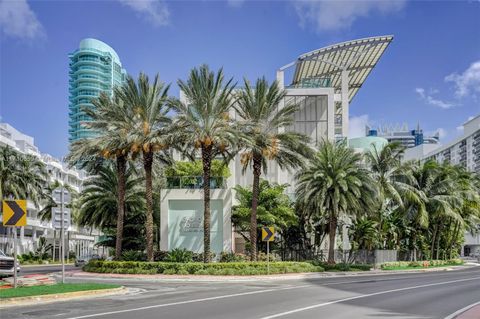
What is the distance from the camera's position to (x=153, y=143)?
120ft

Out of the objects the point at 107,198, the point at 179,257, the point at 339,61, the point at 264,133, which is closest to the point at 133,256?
the point at 179,257

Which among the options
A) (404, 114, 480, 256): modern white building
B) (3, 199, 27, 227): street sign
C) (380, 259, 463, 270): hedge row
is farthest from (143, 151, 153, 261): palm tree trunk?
(404, 114, 480, 256): modern white building

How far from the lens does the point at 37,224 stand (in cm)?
9094

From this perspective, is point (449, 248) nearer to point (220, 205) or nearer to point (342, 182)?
point (342, 182)

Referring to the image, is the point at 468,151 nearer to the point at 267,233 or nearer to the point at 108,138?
the point at 267,233

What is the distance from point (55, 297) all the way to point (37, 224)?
76713 mm

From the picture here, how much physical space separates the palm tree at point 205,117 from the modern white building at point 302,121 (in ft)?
20.9

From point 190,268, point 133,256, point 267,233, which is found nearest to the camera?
point 190,268

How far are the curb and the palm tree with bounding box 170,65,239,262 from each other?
47.6 feet

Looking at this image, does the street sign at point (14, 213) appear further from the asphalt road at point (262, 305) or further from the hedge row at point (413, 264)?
the hedge row at point (413, 264)

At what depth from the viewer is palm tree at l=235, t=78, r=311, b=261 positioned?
125 ft

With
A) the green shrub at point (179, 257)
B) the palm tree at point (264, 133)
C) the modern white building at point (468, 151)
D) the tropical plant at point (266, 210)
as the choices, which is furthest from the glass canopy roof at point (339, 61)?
the modern white building at point (468, 151)

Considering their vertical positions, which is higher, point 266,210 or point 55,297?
point 266,210

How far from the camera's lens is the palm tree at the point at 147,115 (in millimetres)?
37094
